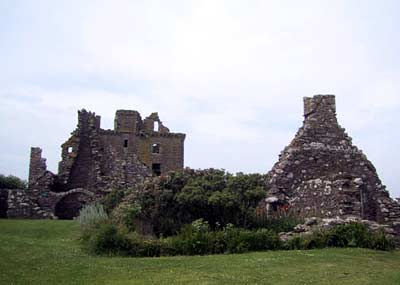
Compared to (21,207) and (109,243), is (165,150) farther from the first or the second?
(109,243)

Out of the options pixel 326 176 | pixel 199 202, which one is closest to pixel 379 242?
pixel 199 202

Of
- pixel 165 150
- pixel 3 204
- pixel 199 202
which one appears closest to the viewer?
pixel 199 202

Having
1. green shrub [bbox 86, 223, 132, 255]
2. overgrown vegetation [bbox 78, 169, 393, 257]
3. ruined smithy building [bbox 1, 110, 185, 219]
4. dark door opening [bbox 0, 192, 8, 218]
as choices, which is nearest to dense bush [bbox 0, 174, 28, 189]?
ruined smithy building [bbox 1, 110, 185, 219]

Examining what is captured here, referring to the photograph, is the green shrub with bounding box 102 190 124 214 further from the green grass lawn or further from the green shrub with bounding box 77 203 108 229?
the green grass lawn

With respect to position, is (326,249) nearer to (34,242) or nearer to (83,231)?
(83,231)

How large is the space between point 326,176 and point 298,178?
3.88 ft

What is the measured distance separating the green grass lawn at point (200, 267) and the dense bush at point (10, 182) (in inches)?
1211

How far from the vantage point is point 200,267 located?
38.1 ft

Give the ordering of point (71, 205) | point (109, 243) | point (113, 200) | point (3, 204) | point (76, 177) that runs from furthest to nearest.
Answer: point (76, 177) → point (71, 205) → point (3, 204) → point (113, 200) → point (109, 243)

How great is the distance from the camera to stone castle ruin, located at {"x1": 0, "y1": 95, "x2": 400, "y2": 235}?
19906 mm

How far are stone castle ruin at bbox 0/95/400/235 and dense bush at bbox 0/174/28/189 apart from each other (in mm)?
10884

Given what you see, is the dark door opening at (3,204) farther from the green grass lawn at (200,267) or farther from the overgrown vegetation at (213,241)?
the overgrown vegetation at (213,241)

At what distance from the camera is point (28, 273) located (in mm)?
10578

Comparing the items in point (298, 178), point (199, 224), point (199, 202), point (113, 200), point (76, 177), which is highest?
point (76, 177)
